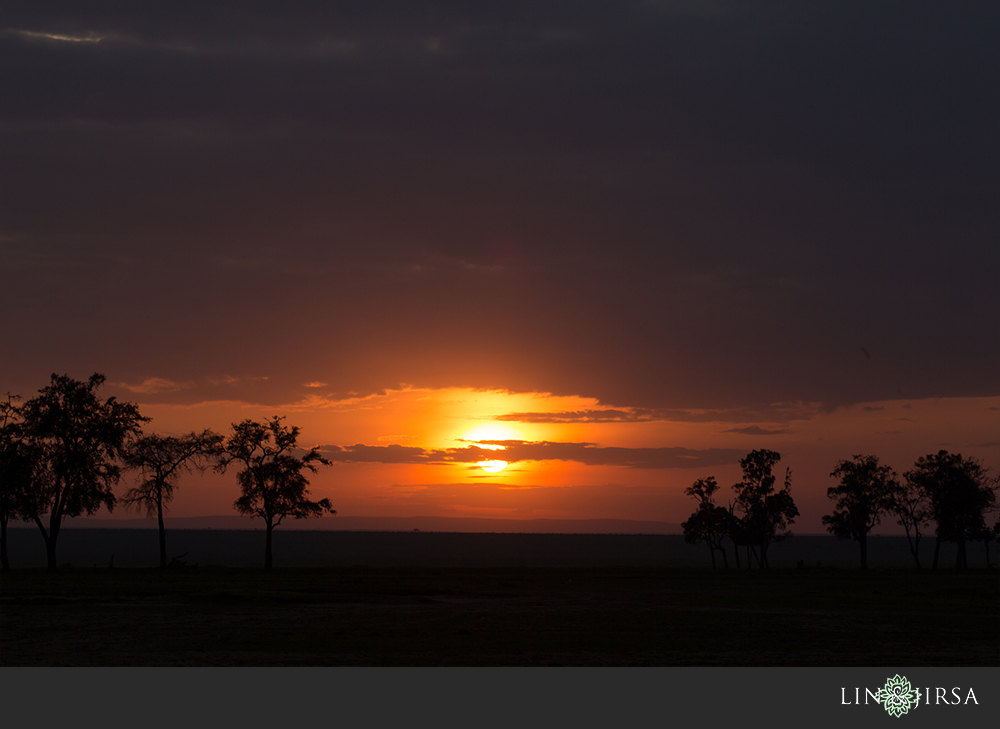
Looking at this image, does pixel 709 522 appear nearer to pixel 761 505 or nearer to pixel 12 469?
pixel 761 505

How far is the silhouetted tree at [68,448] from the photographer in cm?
6562

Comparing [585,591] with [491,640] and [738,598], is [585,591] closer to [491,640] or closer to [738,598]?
[738,598]

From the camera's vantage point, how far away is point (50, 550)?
6391 centimetres

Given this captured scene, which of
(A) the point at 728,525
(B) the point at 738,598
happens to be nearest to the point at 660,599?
(B) the point at 738,598

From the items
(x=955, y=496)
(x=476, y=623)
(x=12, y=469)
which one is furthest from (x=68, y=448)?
(x=955, y=496)

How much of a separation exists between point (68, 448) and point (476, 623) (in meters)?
47.3

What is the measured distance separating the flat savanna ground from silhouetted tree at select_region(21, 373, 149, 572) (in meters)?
11.3

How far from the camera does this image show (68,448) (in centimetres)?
6650

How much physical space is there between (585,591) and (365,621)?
2030 cm

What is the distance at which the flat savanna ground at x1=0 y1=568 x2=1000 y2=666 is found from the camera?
24562mm

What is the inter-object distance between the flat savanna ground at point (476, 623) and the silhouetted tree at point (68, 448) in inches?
446

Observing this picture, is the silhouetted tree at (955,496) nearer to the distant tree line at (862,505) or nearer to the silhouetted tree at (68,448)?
the distant tree line at (862,505)

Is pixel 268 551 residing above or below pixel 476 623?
below
